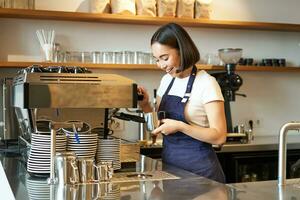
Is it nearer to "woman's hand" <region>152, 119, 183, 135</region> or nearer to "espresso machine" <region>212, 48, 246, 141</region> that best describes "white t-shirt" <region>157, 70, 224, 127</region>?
"woman's hand" <region>152, 119, 183, 135</region>

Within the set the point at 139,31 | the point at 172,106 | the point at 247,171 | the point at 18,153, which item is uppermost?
the point at 139,31

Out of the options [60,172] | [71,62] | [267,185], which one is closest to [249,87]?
[71,62]

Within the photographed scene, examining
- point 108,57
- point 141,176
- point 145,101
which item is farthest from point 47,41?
point 141,176

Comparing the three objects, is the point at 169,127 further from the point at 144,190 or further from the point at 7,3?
the point at 7,3

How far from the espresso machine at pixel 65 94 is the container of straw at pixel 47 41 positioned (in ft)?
4.55

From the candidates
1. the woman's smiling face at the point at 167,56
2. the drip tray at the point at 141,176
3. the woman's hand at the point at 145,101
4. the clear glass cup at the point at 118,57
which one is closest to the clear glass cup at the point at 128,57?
the clear glass cup at the point at 118,57

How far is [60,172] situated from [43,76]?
42 cm

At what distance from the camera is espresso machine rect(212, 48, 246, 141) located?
353cm

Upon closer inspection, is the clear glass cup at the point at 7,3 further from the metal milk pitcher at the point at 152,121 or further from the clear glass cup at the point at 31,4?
the metal milk pitcher at the point at 152,121

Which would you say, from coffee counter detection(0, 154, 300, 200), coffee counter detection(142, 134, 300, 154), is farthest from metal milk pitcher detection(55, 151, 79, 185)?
coffee counter detection(142, 134, 300, 154)

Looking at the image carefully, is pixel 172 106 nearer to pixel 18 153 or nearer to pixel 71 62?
pixel 18 153

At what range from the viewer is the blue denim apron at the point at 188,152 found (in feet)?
7.22

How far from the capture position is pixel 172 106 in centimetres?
229

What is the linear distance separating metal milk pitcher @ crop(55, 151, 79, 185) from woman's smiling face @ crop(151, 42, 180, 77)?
81 cm
